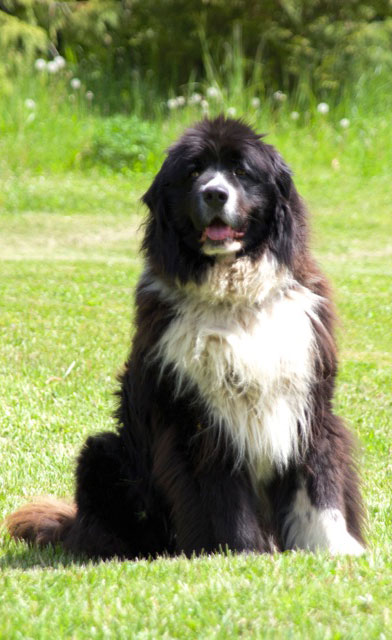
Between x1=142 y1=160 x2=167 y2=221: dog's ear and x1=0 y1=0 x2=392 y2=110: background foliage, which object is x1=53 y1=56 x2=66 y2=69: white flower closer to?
x1=0 y1=0 x2=392 y2=110: background foliage

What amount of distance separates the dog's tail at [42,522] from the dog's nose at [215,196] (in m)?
1.64

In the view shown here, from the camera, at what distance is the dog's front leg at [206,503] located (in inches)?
161

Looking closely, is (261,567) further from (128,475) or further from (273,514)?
(128,475)

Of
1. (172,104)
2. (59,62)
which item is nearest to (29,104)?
(59,62)

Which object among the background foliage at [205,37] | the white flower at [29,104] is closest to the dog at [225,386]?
the white flower at [29,104]

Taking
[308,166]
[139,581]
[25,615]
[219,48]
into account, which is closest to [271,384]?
[139,581]

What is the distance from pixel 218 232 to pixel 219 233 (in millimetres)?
10

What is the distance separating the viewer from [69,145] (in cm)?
1537

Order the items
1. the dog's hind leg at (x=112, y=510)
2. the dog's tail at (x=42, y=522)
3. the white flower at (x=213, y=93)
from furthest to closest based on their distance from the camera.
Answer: the white flower at (x=213, y=93)
the dog's tail at (x=42, y=522)
the dog's hind leg at (x=112, y=510)

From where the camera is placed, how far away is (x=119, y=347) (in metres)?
8.23

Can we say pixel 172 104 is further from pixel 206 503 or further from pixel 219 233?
pixel 206 503

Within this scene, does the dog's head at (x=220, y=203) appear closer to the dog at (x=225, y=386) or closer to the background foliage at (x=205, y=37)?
the dog at (x=225, y=386)

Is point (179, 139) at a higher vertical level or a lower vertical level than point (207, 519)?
higher

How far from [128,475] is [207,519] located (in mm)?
539
